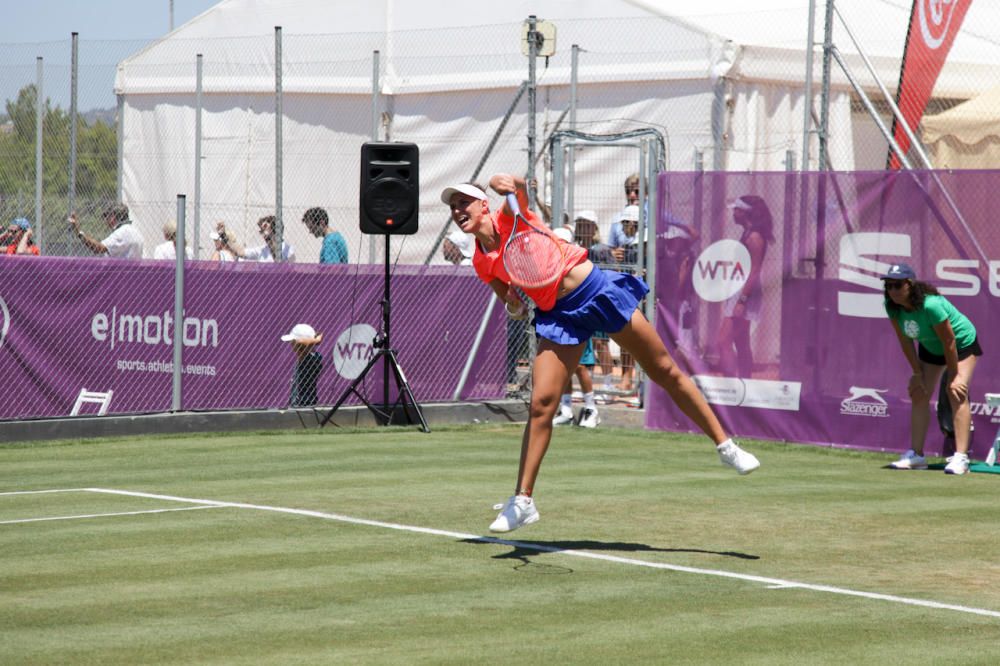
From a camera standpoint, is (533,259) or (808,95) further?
(808,95)

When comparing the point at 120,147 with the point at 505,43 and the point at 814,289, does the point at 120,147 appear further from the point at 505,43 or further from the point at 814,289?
the point at 814,289

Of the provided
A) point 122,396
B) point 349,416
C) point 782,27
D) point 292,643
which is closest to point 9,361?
point 122,396

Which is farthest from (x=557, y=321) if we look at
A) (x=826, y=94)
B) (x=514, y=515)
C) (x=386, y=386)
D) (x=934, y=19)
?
(x=934, y=19)

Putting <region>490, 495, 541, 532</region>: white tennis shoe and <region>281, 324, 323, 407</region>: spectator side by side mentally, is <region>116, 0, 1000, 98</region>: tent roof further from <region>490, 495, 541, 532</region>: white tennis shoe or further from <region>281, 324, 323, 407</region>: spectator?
<region>490, 495, 541, 532</region>: white tennis shoe

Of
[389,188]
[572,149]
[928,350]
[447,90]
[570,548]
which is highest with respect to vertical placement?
[447,90]

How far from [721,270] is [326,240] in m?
4.70

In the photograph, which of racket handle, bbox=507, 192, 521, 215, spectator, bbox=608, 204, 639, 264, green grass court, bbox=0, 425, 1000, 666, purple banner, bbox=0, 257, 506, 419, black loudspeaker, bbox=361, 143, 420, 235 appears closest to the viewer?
green grass court, bbox=0, 425, 1000, 666

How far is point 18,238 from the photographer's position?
18906mm

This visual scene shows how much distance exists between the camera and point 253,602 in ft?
24.4

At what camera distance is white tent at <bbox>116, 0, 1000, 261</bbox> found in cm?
1997

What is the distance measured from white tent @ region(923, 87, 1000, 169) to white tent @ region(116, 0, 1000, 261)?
3.14ft

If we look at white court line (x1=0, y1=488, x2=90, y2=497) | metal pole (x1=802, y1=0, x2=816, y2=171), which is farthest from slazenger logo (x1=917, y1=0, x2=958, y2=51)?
white court line (x1=0, y1=488, x2=90, y2=497)

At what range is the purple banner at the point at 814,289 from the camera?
1410cm

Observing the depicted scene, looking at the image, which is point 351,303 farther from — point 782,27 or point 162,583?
point 162,583
